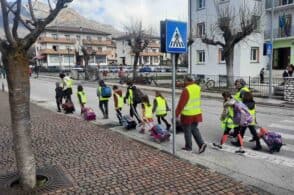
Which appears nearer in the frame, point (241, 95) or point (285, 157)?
point (285, 157)

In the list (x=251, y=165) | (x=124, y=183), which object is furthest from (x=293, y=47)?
(x=124, y=183)

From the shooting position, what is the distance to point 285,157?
6465 mm

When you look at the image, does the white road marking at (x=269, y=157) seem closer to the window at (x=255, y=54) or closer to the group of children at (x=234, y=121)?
the group of children at (x=234, y=121)

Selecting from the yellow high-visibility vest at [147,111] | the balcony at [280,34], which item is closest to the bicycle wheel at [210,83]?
the balcony at [280,34]

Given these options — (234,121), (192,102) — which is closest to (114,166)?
(192,102)

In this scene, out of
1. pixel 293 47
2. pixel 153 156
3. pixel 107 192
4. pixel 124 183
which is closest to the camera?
pixel 107 192

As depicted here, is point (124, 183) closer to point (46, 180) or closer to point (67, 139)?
point (46, 180)

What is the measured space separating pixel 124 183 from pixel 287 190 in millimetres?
2507

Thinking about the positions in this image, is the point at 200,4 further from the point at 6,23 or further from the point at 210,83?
→ the point at 6,23

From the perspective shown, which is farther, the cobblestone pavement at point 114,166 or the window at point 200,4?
the window at point 200,4

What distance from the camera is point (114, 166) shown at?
561 centimetres

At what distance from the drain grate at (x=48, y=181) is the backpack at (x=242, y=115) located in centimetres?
387

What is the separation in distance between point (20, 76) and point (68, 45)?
78022mm

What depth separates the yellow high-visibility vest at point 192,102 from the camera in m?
6.53
